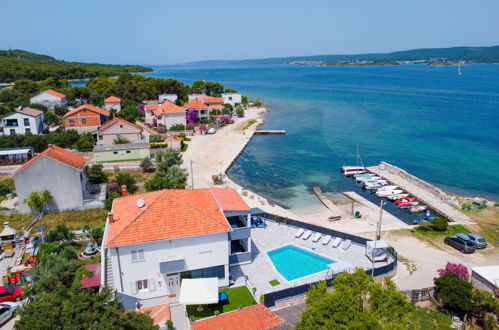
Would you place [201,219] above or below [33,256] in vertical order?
above

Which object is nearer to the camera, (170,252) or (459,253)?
(170,252)

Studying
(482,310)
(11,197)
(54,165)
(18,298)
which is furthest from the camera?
(11,197)

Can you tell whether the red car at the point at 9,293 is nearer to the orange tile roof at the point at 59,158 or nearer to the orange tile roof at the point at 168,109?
the orange tile roof at the point at 59,158

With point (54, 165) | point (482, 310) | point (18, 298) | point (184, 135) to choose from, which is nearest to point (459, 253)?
point (482, 310)

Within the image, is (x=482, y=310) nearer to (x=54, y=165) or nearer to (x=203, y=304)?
(x=203, y=304)

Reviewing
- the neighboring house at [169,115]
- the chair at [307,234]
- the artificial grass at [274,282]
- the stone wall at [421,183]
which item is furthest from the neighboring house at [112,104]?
the artificial grass at [274,282]

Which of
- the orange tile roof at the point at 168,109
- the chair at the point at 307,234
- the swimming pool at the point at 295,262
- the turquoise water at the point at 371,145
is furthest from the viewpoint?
the orange tile roof at the point at 168,109

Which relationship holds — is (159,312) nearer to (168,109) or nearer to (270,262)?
(270,262)

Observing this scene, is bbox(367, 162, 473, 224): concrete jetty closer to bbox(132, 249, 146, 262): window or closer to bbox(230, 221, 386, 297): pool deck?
bbox(230, 221, 386, 297): pool deck
